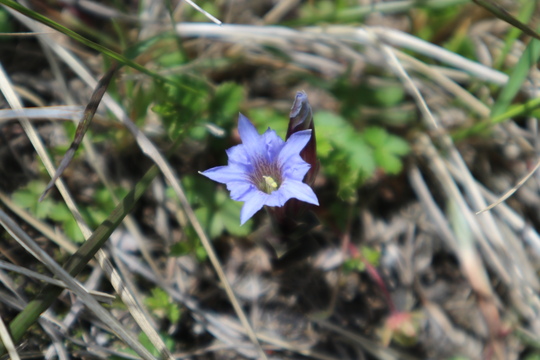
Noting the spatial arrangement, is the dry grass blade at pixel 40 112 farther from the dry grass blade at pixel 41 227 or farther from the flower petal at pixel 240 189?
the flower petal at pixel 240 189

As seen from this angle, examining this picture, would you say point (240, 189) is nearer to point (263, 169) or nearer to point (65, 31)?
point (263, 169)

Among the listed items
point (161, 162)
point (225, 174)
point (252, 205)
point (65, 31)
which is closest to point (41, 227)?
point (161, 162)

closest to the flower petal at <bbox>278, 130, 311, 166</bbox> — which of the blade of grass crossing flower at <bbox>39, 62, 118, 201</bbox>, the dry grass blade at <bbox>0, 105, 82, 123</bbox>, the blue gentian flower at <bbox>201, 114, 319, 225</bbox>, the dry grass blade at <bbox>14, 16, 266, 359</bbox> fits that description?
the blue gentian flower at <bbox>201, 114, 319, 225</bbox>

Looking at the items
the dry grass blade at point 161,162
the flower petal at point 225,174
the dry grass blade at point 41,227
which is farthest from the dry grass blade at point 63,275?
the flower petal at point 225,174

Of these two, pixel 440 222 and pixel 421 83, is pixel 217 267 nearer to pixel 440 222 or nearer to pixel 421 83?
pixel 440 222

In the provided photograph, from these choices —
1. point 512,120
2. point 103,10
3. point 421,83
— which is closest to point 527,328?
point 512,120
